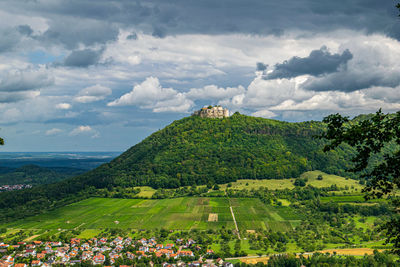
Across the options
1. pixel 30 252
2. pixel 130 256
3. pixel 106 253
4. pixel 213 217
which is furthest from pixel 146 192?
pixel 130 256

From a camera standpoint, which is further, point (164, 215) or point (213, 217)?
point (164, 215)

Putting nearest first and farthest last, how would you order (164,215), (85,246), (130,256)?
(130,256)
(85,246)
(164,215)

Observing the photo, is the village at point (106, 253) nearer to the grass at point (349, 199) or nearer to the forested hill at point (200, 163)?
the forested hill at point (200, 163)

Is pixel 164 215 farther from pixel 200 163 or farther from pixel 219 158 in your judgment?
pixel 219 158

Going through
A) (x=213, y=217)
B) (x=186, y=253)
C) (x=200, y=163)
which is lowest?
(x=186, y=253)

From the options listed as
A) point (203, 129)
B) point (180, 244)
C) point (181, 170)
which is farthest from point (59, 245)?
point (203, 129)

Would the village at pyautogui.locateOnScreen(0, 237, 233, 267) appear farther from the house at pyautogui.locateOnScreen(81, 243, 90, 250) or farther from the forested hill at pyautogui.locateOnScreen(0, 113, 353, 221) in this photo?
the forested hill at pyautogui.locateOnScreen(0, 113, 353, 221)

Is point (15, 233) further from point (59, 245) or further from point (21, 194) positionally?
point (21, 194)
